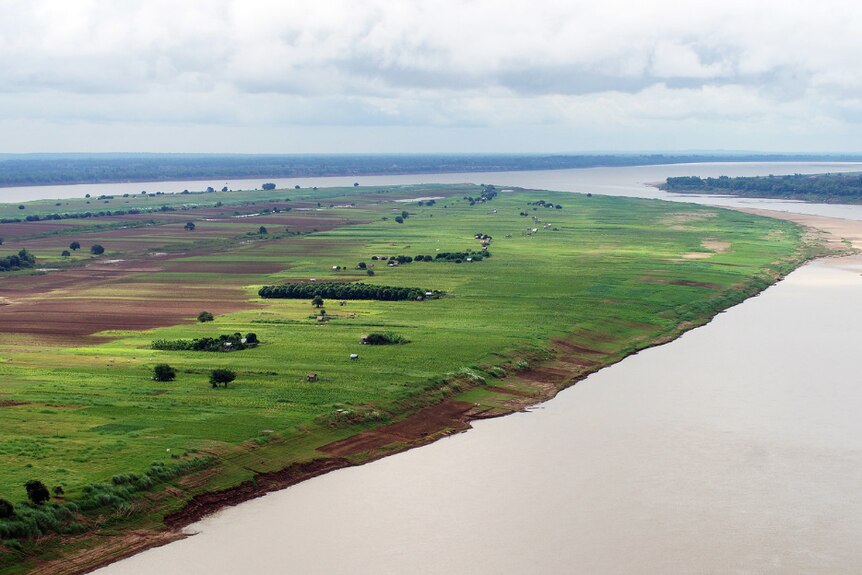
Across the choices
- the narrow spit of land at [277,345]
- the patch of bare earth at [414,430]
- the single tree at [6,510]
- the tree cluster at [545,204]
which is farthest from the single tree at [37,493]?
the tree cluster at [545,204]

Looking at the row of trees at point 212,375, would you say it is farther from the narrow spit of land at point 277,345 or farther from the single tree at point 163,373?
the narrow spit of land at point 277,345

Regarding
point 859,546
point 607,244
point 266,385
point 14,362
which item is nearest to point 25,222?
point 607,244

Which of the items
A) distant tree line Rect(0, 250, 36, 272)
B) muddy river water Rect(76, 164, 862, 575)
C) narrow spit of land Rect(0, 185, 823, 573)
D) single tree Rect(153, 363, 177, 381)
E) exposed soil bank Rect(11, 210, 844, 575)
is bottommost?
muddy river water Rect(76, 164, 862, 575)

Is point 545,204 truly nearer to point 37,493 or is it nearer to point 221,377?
point 221,377

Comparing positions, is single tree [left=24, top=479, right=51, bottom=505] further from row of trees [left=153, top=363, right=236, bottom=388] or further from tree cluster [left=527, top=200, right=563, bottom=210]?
tree cluster [left=527, top=200, right=563, bottom=210]

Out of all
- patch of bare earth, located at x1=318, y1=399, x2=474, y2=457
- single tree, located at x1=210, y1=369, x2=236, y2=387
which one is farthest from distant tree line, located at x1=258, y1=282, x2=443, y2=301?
single tree, located at x1=210, y1=369, x2=236, y2=387

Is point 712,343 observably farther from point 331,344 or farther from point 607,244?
point 607,244

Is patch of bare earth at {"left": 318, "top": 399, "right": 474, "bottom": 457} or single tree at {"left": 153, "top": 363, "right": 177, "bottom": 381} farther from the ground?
single tree at {"left": 153, "top": 363, "right": 177, "bottom": 381}
